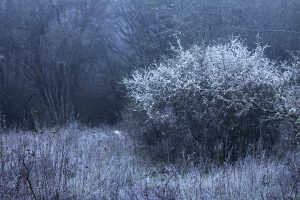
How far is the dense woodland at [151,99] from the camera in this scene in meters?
5.86

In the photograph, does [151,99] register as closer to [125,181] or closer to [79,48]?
[125,181]

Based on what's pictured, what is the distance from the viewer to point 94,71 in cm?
2112

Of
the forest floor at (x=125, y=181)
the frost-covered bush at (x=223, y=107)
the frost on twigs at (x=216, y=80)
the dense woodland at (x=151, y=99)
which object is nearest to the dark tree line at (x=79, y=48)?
the dense woodland at (x=151, y=99)

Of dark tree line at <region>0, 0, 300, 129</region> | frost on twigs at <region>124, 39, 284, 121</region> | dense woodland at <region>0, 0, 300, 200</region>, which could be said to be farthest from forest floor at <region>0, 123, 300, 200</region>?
dark tree line at <region>0, 0, 300, 129</region>

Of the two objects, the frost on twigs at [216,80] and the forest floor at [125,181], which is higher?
the frost on twigs at [216,80]

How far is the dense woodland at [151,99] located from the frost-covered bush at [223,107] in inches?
0.9

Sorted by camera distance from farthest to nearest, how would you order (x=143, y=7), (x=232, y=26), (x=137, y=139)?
(x=143, y=7), (x=232, y=26), (x=137, y=139)

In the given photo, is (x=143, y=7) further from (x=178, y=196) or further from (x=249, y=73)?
(x=178, y=196)

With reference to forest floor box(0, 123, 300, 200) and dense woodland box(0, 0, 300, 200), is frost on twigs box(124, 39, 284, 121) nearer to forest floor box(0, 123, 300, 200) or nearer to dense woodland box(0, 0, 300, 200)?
dense woodland box(0, 0, 300, 200)

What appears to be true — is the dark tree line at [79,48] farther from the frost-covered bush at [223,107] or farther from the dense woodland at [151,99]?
the frost-covered bush at [223,107]

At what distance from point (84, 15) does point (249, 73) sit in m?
12.5

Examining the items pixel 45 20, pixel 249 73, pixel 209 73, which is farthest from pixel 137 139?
pixel 45 20

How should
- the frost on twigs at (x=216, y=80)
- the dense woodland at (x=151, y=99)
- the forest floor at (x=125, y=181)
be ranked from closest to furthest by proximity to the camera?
the forest floor at (x=125, y=181) → the dense woodland at (x=151, y=99) → the frost on twigs at (x=216, y=80)

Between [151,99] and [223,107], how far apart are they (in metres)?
2.05
